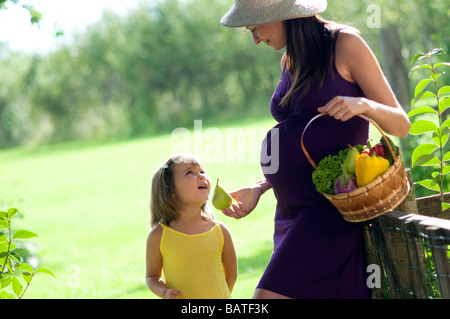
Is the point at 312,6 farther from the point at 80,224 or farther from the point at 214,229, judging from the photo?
the point at 80,224

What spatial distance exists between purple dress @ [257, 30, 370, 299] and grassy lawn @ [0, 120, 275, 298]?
114 inches

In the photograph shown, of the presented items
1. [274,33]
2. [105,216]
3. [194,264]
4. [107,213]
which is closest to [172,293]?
[194,264]

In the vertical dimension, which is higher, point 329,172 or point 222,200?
point 329,172

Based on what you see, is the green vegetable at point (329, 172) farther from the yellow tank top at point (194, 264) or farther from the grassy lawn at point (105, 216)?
the grassy lawn at point (105, 216)

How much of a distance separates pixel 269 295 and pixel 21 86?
32720mm

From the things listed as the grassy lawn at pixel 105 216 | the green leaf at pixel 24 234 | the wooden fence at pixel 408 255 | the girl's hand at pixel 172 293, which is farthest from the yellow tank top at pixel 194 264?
the grassy lawn at pixel 105 216

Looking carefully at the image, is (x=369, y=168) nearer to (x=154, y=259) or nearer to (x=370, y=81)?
(x=370, y=81)

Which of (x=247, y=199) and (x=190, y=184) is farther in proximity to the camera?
(x=190, y=184)

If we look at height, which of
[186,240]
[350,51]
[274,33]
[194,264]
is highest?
[274,33]

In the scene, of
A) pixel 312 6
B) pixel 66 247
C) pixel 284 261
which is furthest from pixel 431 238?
pixel 66 247

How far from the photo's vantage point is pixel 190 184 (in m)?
3.37

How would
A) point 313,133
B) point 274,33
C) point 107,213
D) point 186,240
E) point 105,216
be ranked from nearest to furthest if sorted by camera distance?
point 313,133 → point 274,33 → point 186,240 → point 105,216 → point 107,213

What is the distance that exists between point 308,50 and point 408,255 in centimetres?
85

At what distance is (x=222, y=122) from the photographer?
1085 inches
